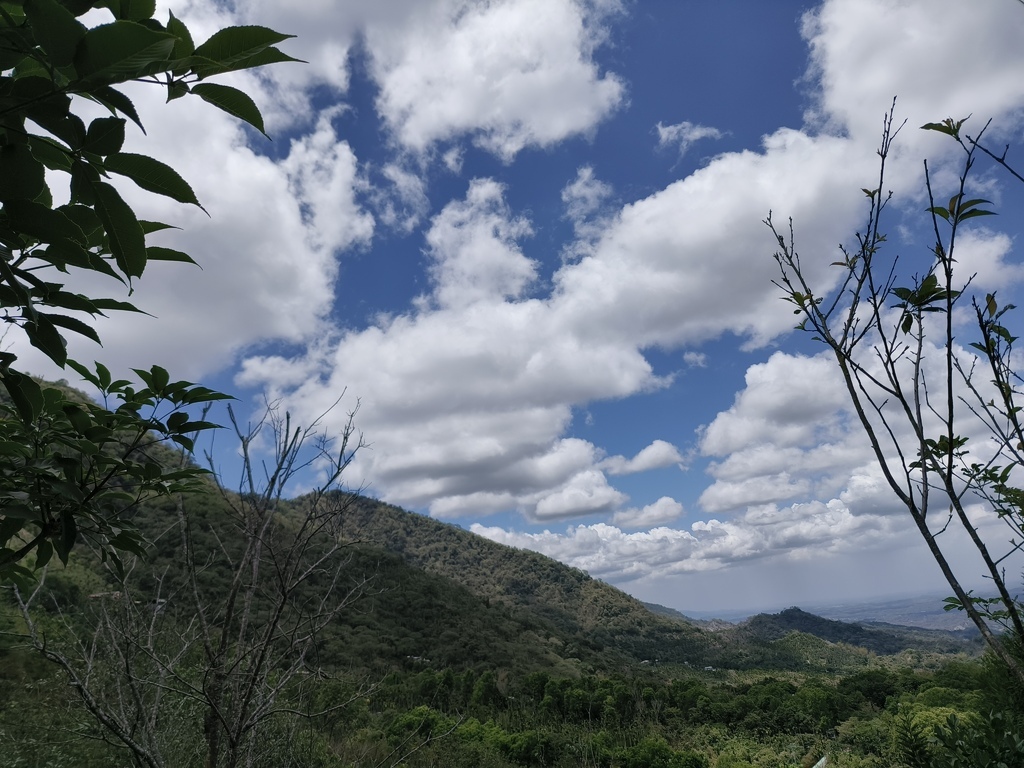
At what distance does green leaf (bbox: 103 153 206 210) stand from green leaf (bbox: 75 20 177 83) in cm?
14

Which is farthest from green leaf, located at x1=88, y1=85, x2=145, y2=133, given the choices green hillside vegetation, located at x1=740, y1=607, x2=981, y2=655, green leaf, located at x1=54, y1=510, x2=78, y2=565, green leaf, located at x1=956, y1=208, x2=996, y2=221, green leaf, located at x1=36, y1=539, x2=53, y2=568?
green hillside vegetation, located at x1=740, y1=607, x2=981, y2=655

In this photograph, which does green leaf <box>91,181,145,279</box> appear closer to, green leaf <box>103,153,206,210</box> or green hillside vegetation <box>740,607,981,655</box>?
green leaf <box>103,153,206,210</box>

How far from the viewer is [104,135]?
0.69m

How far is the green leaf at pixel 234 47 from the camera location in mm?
706

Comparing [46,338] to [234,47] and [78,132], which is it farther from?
[234,47]

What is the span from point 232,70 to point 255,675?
7.13 feet

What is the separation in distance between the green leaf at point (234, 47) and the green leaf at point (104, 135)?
12cm

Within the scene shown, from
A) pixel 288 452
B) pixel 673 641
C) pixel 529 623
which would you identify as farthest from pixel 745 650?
pixel 288 452

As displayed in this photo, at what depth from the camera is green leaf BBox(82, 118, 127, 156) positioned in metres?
0.69

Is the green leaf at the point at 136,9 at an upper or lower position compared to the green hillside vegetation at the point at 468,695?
upper

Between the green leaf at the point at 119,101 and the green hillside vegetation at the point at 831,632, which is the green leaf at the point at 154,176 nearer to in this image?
the green leaf at the point at 119,101

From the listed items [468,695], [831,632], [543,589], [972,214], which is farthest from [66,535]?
[831,632]

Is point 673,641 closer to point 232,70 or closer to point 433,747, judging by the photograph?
point 433,747

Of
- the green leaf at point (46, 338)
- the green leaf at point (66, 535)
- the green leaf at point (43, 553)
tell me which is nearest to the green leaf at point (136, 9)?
the green leaf at point (46, 338)
